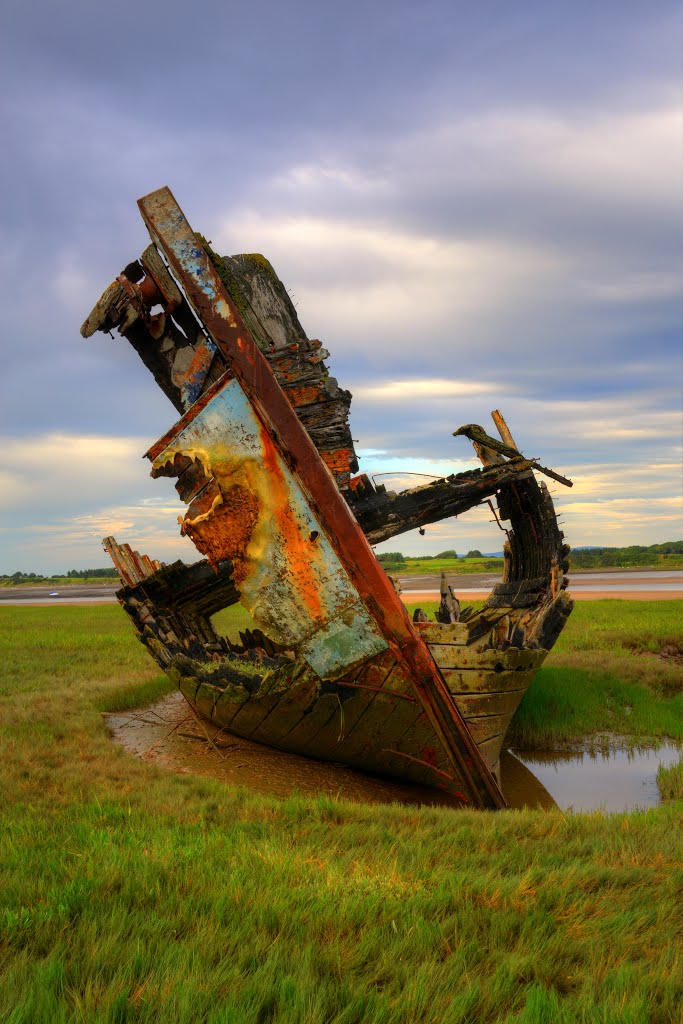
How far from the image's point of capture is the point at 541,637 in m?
7.07

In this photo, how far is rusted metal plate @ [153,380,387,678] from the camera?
500 cm

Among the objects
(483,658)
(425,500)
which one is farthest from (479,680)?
(425,500)

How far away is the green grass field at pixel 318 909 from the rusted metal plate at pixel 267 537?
1157mm

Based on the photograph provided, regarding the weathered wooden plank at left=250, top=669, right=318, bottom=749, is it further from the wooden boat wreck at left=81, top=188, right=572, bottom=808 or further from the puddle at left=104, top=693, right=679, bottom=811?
the puddle at left=104, top=693, right=679, bottom=811

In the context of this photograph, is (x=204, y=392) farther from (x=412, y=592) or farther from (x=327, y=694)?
(x=412, y=592)

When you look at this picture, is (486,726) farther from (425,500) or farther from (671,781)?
(425,500)

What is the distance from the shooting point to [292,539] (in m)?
5.10

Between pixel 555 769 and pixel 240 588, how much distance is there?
405cm

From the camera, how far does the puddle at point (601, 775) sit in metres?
5.95

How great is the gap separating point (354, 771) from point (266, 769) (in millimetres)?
757

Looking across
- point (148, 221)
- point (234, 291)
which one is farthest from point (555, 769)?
point (148, 221)

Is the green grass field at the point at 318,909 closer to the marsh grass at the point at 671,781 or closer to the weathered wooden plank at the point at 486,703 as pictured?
the marsh grass at the point at 671,781

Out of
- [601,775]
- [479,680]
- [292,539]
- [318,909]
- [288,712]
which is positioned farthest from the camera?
[601,775]

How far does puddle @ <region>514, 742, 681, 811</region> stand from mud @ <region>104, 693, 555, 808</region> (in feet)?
0.61
